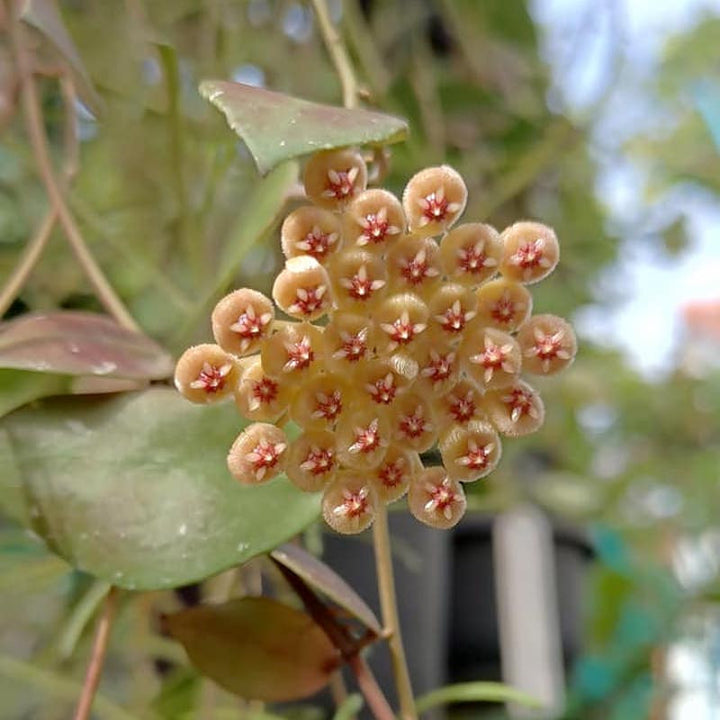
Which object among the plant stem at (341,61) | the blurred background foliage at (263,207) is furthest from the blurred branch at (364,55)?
the plant stem at (341,61)

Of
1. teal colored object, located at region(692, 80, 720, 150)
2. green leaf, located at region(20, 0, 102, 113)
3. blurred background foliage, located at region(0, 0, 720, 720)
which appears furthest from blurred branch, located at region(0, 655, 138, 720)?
teal colored object, located at region(692, 80, 720, 150)

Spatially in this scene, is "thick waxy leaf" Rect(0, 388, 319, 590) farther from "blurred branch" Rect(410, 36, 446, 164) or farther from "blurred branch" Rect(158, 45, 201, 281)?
"blurred branch" Rect(410, 36, 446, 164)

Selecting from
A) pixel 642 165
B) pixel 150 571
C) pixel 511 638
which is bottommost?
pixel 511 638

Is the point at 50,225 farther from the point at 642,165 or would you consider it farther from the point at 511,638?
the point at 642,165

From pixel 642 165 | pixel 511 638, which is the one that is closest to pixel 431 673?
pixel 511 638

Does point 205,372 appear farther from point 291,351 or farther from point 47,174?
point 47,174

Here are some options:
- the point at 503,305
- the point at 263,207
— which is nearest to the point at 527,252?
the point at 503,305

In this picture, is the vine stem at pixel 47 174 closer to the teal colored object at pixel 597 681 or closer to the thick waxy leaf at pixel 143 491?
the thick waxy leaf at pixel 143 491
